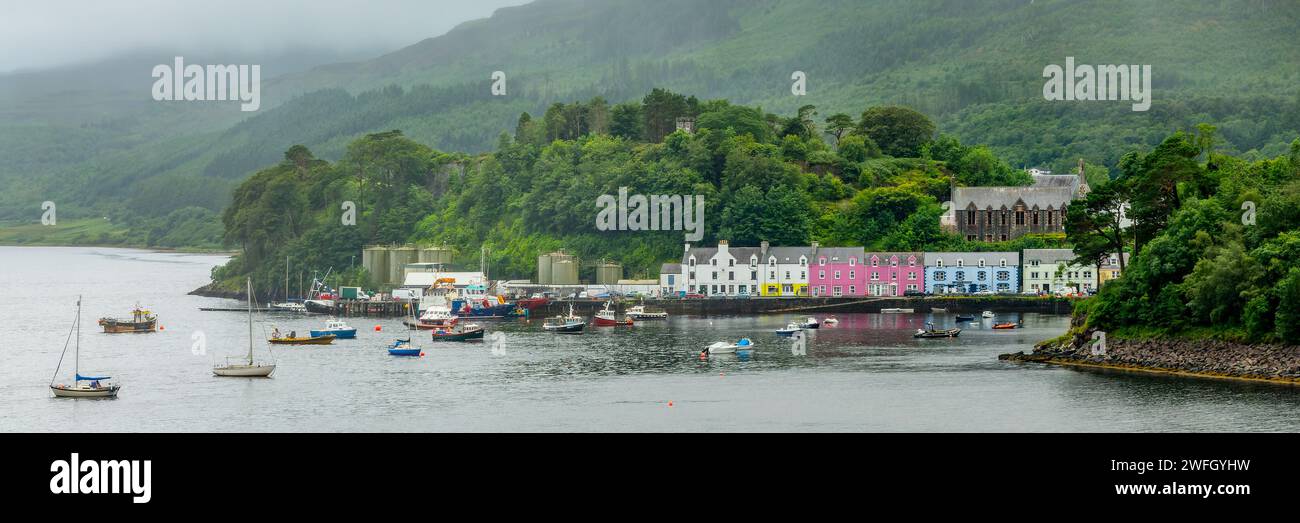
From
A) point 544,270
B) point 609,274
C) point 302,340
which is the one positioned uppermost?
point 544,270

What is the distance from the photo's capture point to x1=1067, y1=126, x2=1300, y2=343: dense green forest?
2336 inches

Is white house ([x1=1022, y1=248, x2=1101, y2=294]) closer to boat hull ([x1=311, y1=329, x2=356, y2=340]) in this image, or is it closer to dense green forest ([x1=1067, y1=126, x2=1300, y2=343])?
dense green forest ([x1=1067, y1=126, x2=1300, y2=343])

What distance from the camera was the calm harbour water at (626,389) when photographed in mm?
50062

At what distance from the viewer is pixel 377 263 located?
147m

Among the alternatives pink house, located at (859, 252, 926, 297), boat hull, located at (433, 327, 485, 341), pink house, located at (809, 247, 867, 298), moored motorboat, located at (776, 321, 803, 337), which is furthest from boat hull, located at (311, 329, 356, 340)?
pink house, located at (859, 252, 926, 297)

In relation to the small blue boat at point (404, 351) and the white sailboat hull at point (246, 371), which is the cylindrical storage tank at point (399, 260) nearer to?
the small blue boat at point (404, 351)

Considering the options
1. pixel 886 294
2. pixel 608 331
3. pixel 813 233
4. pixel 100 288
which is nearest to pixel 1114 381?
pixel 608 331

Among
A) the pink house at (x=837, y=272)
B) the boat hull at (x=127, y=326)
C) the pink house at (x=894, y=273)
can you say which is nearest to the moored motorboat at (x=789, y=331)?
the pink house at (x=837, y=272)

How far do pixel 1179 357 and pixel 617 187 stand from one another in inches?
3264

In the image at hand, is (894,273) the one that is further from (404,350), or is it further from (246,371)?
(246,371)

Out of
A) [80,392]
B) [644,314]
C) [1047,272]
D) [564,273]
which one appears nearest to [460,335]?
[644,314]
